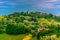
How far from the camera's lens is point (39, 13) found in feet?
7.24

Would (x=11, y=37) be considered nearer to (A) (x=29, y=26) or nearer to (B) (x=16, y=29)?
(B) (x=16, y=29)

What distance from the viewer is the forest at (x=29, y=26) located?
6.75 feet

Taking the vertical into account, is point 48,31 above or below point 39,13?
below

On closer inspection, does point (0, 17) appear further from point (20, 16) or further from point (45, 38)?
point (45, 38)

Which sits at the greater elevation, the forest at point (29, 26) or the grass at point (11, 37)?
the forest at point (29, 26)

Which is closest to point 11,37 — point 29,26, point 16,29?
point 16,29

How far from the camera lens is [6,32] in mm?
2133

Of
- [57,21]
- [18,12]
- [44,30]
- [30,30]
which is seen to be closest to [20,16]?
[18,12]

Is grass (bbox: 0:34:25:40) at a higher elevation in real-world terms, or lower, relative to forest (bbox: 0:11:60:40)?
lower

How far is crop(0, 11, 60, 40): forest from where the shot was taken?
2059mm

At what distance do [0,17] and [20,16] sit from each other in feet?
0.95

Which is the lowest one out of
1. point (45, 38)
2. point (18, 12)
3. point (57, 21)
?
point (45, 38)

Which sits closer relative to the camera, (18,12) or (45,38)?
(45,38)

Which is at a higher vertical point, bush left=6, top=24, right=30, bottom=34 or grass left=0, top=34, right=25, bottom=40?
bush left=6, top=24, right=30, bottom=34
